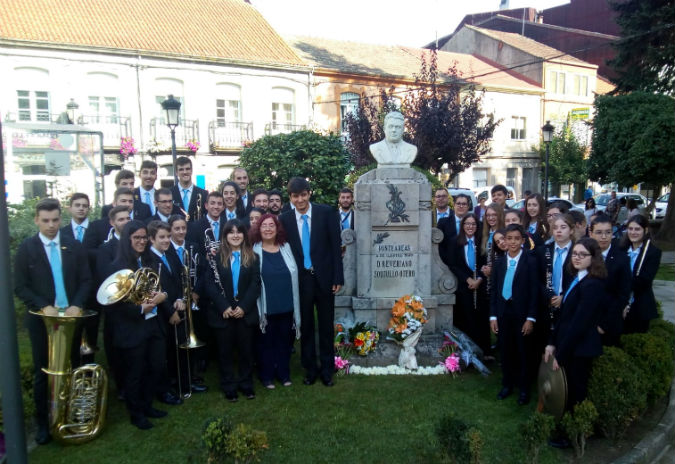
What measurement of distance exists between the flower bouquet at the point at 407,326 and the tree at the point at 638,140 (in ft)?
46.8

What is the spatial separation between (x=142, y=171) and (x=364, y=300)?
129 inches

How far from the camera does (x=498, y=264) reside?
5.43 metres

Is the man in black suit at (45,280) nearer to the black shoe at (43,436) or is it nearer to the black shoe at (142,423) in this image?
the black shoe at (43,436)

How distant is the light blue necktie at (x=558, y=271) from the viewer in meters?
5.14

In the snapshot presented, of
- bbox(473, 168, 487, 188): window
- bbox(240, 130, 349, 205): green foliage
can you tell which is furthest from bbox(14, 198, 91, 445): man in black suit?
bbox(473, 168, 487, 188): window

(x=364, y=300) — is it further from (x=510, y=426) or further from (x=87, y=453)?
(x=87, y=453)

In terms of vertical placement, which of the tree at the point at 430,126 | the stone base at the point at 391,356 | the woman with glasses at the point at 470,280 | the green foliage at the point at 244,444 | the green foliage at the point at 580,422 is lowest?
the stone base at the point at 391,356

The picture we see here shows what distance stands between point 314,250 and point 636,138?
1559 cm

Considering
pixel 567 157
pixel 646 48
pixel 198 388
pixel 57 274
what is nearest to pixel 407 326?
pixel 198 388

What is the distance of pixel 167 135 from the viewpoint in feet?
73.6

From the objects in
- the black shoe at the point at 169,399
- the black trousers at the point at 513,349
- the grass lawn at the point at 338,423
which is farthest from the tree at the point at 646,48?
the black shoe at the point at 169,399

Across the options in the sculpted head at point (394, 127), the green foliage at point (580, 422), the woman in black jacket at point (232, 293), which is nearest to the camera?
the green foliage at point (580, 422)

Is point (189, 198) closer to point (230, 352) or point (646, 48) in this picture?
point (230, 352)

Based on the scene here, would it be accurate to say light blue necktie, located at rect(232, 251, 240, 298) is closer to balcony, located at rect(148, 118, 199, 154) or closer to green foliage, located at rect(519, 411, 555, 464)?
green foliage, located at rect(519, 411, 555, 464)
